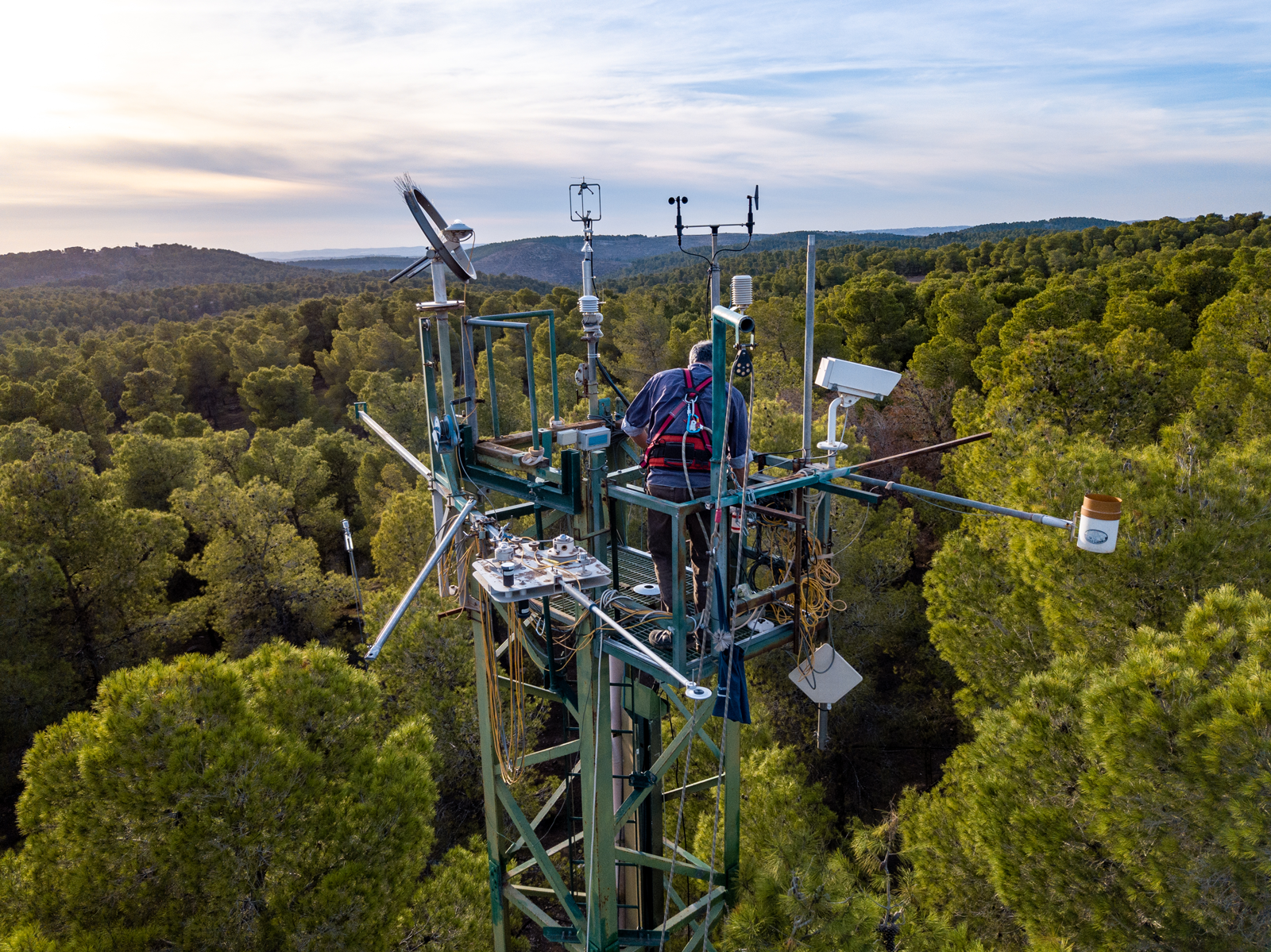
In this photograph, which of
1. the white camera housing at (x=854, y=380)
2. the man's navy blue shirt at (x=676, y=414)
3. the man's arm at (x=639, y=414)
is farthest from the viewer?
the man's arm at (x=639, y=414)

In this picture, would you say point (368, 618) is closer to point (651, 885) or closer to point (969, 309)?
point (651, 885)

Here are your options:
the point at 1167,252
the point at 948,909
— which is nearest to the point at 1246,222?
the point at 1167,252

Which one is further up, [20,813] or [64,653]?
[20,813]

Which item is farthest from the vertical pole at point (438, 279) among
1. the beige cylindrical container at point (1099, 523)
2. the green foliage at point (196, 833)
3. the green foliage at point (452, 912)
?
the green foliage at point (452, 912)

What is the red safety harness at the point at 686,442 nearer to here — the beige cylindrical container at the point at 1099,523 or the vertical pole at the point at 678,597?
the vertical pole at the point at 678,597

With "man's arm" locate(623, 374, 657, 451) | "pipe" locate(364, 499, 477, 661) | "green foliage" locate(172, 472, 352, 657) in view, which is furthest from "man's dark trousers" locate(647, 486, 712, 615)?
"green foliage" locate(172, 472, 352, 657)

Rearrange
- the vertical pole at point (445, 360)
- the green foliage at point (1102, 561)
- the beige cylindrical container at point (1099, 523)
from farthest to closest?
the green foliage at point (1102, 561)
the vertical pole at point (445, 360)
the beige cylindrical container at point (1099, 523)

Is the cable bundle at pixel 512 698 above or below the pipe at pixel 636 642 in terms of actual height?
below

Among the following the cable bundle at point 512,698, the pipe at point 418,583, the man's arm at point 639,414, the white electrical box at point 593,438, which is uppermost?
the man's arm at point 639,414
